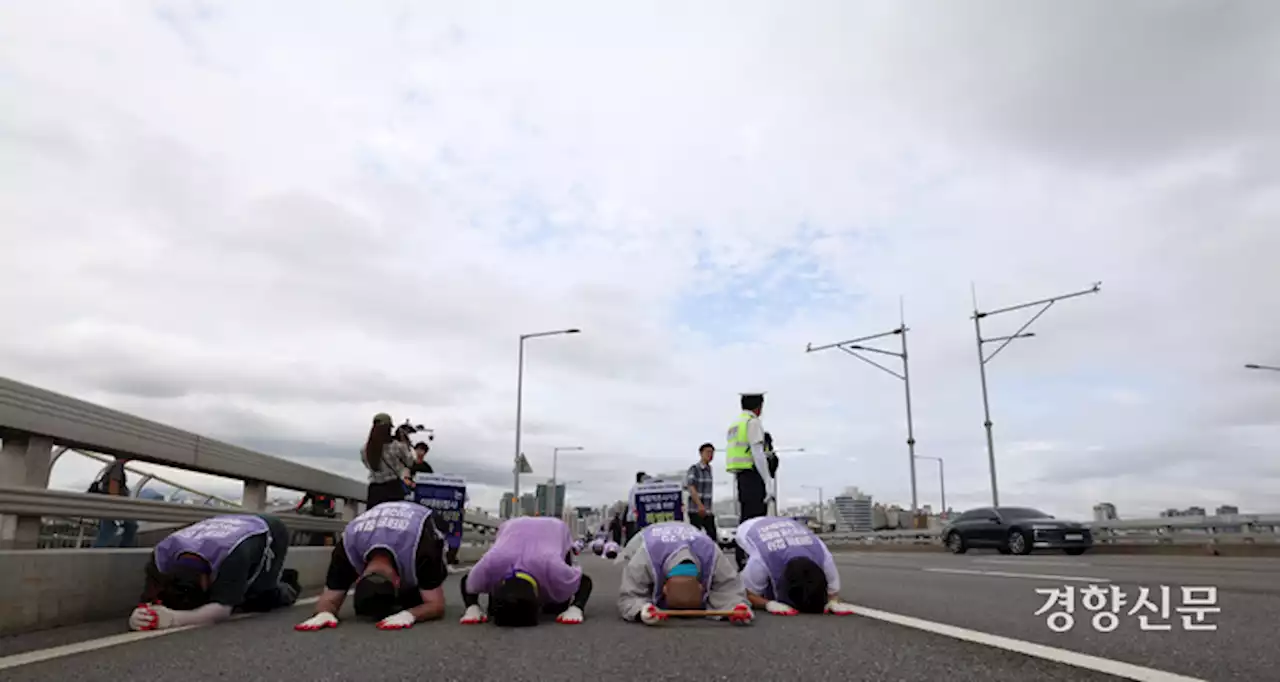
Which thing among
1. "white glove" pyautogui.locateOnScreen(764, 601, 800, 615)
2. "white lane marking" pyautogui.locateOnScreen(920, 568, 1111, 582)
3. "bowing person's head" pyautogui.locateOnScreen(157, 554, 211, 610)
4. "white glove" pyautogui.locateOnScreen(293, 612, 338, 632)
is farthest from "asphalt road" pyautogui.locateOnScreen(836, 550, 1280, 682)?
"bowing person's head" pyautogui.locateOnScreen(157, 554, 211, 610)

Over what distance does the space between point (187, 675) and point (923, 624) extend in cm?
395

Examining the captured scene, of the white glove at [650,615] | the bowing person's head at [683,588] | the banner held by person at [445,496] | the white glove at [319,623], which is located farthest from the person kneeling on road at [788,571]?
the banner held by person at [445,496]

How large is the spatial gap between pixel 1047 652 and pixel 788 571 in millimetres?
2193

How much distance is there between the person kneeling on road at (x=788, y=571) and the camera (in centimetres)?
585

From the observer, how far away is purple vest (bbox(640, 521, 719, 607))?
5711 millimetres

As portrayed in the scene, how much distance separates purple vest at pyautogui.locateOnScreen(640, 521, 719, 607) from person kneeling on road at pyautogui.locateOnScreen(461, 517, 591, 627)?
55cm

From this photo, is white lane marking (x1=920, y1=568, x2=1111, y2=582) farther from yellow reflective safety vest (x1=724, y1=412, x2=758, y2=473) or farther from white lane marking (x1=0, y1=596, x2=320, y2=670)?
white lane marking (x1=0, y1=596, x2=320, y2=670)

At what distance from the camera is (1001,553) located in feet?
71.5

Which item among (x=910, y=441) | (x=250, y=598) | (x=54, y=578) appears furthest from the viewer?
(x=910, y=441)

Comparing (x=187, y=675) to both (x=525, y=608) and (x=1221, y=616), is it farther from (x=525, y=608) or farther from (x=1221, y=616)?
(x=1221, y=616)

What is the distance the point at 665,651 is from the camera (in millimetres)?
4223

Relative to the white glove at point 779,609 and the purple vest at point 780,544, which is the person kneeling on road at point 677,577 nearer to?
the white glove at point 779,609

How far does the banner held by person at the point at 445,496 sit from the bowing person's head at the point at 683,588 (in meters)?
7.31

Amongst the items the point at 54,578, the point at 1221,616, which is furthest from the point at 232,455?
the point at 1221,616
